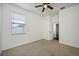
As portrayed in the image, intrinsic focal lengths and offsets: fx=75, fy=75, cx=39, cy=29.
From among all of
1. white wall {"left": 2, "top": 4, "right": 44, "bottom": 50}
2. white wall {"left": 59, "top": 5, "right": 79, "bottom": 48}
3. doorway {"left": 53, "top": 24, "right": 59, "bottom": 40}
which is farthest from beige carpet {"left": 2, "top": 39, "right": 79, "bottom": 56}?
doorway {"left": 53, "top": 24, "right": 59, "bottom": 40}

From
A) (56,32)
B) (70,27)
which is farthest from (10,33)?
(56,32)

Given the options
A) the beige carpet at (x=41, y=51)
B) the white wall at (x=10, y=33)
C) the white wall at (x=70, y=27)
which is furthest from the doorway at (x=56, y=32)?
the beige carpet at (x=41, y=51)

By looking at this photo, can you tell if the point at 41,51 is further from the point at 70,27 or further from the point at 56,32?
the point at 56,32

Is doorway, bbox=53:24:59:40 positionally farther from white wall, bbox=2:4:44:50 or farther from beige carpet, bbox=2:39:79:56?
beige carpet, bbox=2:39:79:56

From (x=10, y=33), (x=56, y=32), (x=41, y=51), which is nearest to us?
(x=41, y=51)

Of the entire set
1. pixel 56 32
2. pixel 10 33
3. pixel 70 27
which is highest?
pixel 70 27

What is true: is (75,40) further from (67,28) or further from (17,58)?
(17,58)

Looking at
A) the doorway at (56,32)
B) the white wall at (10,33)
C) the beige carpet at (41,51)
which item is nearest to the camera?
the beige carpet at (41,51)

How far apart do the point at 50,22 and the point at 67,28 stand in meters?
2.17

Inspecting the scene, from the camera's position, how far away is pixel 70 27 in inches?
147

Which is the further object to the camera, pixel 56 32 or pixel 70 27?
pixel 56 32

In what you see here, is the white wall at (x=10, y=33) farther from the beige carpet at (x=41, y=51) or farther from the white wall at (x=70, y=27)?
the white wall at (x=70, y=27)

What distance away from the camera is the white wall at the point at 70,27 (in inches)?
131

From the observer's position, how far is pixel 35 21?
4.75 meters
